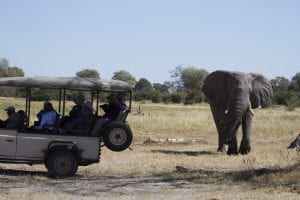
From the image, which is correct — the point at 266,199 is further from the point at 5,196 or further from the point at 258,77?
the point at 258,77

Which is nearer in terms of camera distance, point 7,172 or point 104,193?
point 104,193

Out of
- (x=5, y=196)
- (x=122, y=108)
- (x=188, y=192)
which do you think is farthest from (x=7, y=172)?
(x=188, y=192)

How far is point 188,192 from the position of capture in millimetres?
13609

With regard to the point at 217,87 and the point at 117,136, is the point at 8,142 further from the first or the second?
the point at 217,87

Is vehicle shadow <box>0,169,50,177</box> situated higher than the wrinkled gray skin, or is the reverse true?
the wrinkled gray skin

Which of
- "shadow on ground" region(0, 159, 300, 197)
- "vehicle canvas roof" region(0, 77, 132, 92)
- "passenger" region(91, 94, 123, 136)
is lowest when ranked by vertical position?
"shadow on ground" region(0, 159, 300, 197)

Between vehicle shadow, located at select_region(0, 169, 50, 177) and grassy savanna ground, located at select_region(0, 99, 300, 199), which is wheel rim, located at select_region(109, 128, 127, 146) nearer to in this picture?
grassy savanna ground, located at select_region(0, 99, 300, 199)

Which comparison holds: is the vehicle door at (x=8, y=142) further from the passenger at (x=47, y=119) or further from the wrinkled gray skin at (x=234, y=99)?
the wrinkled gray skin at (x=234, y=99)

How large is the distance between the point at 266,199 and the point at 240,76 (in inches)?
496

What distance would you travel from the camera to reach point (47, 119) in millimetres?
16688

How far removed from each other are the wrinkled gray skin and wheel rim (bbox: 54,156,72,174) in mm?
7782

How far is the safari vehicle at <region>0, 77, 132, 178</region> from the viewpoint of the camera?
16469 millimetres

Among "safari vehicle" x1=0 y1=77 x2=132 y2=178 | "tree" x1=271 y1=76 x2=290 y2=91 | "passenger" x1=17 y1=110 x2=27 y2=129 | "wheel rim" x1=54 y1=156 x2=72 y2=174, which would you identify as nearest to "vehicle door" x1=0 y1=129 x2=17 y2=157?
"safari vehicle" x1=0 y1=77 x2=132 y2=178

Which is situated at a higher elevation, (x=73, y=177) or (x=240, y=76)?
(x=240, y=76)
